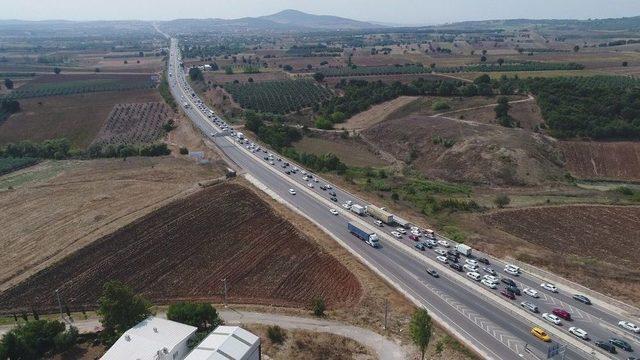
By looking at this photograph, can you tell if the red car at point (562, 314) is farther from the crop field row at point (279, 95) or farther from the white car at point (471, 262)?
the crop field row at point (279, 95)

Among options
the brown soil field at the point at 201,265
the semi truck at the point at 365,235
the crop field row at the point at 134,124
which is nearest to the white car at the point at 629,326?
the brown soil field at the point at 201,265

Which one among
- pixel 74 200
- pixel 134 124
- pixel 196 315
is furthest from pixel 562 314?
pixel 134 124

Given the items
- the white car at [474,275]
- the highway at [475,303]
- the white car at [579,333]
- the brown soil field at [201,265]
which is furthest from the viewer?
the white car at [474,275]

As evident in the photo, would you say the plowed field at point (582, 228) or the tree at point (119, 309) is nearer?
the tree at point (119, 309)

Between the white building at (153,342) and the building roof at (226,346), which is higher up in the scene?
the building roof at (226,346)

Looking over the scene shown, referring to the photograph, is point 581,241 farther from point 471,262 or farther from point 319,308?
point 319,308

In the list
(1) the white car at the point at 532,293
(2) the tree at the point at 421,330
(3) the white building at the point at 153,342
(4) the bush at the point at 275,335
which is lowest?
(4) the bush at the point at 275,335

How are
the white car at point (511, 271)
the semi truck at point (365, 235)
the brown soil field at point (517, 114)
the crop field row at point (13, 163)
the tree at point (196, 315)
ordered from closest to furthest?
the tree at point (196, 315) → the white car at point (511, 271) → the semi truck at point (365, 235) → the crop field row at point (13, 163) → the brown soil field at point (517, 114)

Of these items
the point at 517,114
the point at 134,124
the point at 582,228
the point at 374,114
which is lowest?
the point at 134,124
